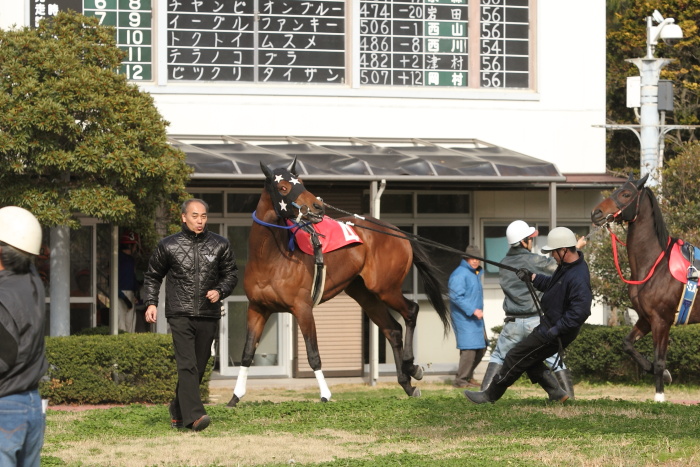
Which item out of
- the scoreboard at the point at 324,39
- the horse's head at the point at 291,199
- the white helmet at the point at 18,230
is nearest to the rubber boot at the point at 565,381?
the horse's head at the point at 291,199

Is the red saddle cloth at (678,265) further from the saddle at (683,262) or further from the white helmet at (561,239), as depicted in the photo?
the white helmet at (561,239)

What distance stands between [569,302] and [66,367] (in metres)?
6.36

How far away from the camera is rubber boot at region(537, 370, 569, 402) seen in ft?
34.2

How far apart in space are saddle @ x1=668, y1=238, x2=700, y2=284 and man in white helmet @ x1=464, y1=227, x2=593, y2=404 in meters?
2.67

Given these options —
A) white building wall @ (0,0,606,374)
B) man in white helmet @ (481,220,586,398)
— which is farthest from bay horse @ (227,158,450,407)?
white building wall @ (0,0,606,374)

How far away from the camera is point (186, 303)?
925 cm

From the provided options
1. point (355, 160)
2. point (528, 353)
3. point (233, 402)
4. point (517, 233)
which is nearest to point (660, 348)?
point (517, 233)

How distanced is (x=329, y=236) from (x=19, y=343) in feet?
23.1

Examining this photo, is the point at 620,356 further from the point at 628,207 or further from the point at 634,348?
the point at 628,207

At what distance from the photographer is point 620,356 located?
1519 cm

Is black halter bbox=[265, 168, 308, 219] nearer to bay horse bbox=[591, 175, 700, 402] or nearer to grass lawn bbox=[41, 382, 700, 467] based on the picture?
grass lawn bbox=[41, 382, 700, 467]

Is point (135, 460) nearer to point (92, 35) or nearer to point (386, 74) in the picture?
point (92, 35)

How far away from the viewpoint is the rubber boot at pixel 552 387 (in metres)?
10.4

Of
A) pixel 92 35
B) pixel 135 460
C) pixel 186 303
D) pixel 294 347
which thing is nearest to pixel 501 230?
pixel 294 347
